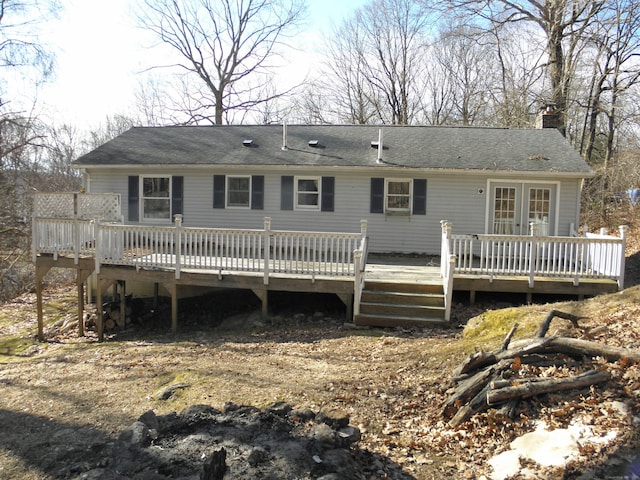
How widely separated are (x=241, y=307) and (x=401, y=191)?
5.80 metres

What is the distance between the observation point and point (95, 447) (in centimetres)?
429

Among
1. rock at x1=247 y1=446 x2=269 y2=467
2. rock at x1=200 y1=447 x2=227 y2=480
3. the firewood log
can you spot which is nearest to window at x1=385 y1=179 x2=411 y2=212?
the firewood log

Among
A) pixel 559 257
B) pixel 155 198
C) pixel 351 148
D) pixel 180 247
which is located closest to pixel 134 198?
pixel 155 198

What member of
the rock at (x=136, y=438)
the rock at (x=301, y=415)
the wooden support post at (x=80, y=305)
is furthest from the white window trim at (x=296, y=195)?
the rock at (x=136, y=438)

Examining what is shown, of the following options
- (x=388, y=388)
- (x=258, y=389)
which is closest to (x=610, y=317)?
(x=388, y=388)

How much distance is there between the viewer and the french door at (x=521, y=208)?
13.0 m

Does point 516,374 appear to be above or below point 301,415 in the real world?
above

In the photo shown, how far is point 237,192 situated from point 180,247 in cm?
461

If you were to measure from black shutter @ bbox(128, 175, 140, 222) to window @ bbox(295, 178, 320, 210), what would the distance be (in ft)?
16.8

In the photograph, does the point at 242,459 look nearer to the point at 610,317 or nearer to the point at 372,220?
the point at 610,317

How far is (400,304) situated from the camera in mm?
9062

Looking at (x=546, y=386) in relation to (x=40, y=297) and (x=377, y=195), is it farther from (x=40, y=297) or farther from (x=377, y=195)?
(x=40, y=297)

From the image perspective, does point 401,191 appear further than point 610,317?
Yes

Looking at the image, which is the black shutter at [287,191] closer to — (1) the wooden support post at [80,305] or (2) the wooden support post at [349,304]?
(2) the wooden support post at [349,304]
